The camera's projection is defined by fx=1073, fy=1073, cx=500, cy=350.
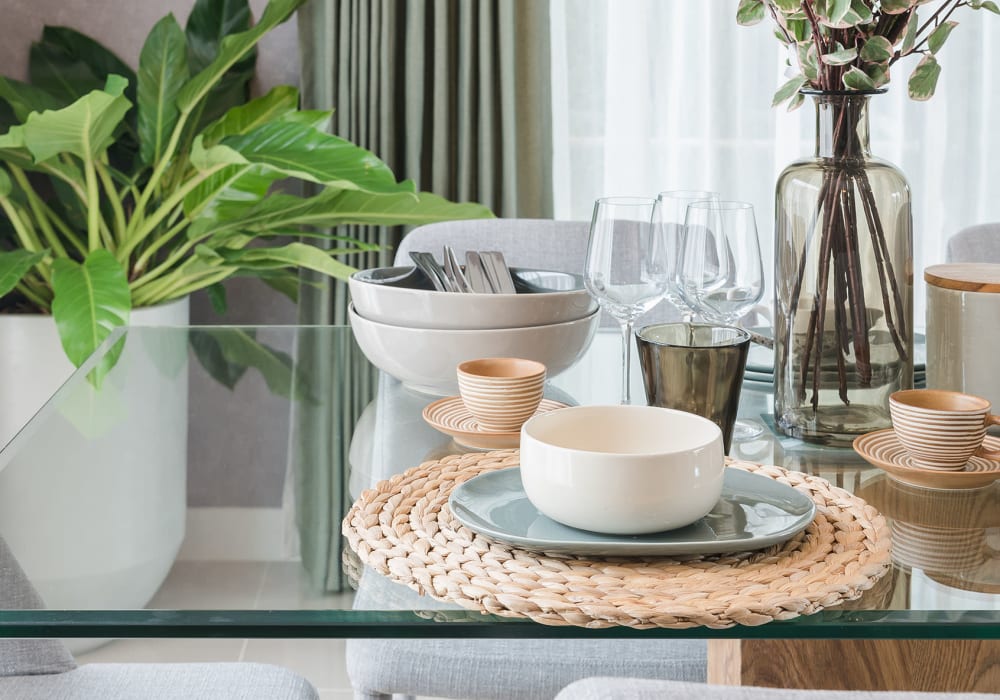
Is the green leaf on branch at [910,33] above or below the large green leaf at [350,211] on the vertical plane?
above

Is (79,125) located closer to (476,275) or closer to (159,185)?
(159,185)

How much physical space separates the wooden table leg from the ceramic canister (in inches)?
10.7

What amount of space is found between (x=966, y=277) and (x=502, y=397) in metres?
0.49

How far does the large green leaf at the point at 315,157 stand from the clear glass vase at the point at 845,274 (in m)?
1.31

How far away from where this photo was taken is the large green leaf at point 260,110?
8.54 feet

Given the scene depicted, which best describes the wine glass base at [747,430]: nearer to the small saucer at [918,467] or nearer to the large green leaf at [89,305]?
the small saucer at [918,467]

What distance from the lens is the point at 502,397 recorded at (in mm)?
1030

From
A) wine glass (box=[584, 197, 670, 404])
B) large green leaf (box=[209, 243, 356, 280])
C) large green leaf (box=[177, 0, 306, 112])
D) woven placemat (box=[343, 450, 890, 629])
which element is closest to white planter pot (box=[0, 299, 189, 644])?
woven placemat (box=[343, 450, 890, 629])

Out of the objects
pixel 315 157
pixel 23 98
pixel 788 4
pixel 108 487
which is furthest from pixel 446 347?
pixel 23 98

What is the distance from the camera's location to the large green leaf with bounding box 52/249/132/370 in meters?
2.03

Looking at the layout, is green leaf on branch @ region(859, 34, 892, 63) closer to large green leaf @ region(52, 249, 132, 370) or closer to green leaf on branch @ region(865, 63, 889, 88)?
green leaf on branch @ region(865, 63, 889, 88)

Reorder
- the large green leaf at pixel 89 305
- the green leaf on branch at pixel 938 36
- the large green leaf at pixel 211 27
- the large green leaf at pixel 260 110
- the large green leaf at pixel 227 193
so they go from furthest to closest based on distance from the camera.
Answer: the large green leaf at pixel 211 27 < the large green leaf at pixel 260 110 < the large green leaf at pixel 227 193 < the large green leaf at pixel 89 305 < the green leaf on branch at pixel 938 36

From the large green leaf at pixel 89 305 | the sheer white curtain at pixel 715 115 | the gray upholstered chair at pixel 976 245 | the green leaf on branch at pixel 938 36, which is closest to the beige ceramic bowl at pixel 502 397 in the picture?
the green leaf on branch at pixel 938 36

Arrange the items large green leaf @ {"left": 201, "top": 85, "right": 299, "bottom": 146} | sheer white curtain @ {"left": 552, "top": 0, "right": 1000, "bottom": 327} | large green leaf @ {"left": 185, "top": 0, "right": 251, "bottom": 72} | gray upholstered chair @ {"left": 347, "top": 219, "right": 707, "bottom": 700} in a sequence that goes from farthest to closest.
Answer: sheer white curtain @ {"left": 552, "top": 0, "right": 1000, "bottom": 327} → large green leaf @ {"left": 185, "top": 0, "right": 251, "bottom": 72} → large green leaf @ {"left": 201, "top": 85, "right": 299, "bottom": 146} → gray upholstered chair @ {"left": 347, "top": 219, "right": 707, "bottom": 700}
